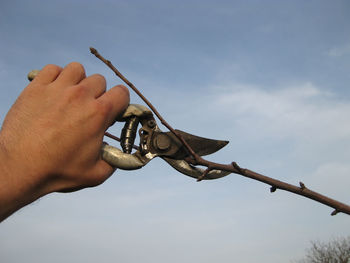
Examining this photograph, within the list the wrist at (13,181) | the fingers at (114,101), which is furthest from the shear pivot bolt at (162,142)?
the wrist at (13,181)

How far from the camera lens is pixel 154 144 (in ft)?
9.02

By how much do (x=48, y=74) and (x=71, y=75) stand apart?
163 millimetres

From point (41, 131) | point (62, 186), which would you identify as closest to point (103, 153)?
point (62, 186)

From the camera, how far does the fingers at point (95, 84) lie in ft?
6.82

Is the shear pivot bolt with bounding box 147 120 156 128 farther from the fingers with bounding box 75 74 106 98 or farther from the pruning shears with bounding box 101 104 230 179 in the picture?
the fingers with bounding box 75 74 106 98

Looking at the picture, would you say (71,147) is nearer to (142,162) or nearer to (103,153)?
(103,153)

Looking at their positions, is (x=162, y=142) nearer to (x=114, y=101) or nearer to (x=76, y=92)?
(x=114, y=101)

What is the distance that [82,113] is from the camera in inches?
76.6

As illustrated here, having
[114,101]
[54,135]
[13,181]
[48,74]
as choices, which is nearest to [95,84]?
[114,101]

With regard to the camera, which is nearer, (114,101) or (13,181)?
(13,181)

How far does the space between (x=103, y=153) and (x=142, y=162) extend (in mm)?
403

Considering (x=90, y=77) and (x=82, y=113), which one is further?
(x=90, y=77)

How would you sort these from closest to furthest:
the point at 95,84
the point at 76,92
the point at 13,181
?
1. the point at 13,181
2. the point at 76,92
3. the point at 95,84

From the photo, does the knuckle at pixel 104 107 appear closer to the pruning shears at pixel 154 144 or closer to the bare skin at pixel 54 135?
the bare skin at pixel 54 135
